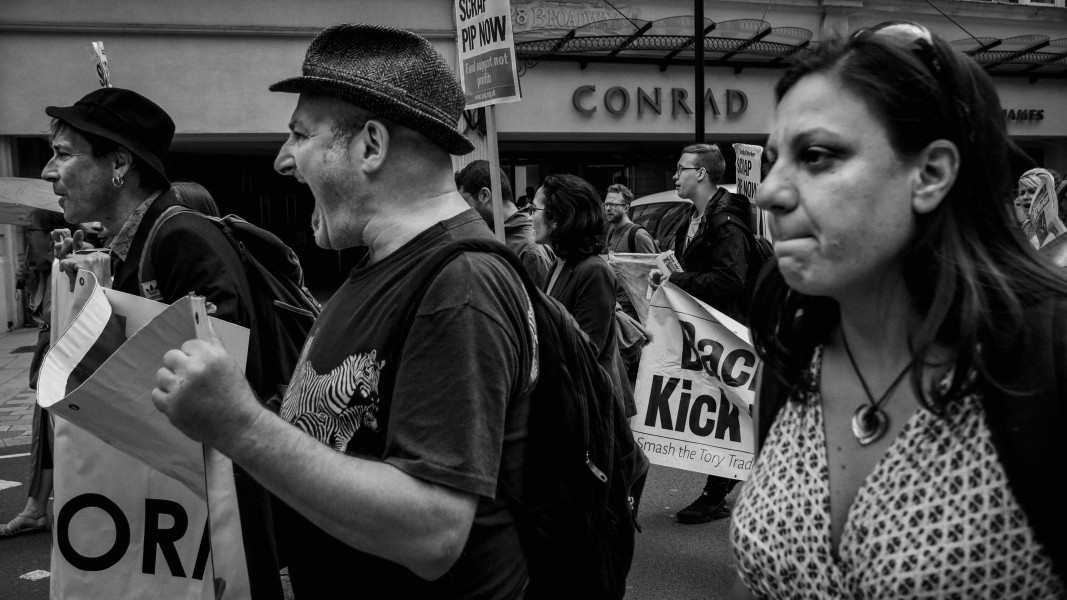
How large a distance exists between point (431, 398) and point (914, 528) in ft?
2.62

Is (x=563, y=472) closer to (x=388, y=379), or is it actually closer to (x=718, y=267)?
(x=388, y=379)

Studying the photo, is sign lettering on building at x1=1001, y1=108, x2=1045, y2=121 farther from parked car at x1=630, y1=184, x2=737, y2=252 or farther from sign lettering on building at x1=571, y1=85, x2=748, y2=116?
parked car at x1=630, y1=184, x2=737, y2=252

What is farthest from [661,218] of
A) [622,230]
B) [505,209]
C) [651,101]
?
[505,209]

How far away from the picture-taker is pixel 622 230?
9109mm

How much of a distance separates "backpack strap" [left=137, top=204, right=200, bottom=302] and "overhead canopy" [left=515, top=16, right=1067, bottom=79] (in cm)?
1369

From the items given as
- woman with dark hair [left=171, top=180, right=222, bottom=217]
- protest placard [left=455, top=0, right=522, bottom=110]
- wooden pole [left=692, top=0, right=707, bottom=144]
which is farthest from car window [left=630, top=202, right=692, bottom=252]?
woman with dark hair [left=171, top=180, right=222, bottom=217]

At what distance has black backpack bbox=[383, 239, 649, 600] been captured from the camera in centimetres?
183

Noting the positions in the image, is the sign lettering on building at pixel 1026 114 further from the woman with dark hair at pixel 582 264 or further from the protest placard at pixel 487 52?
the woman with dark hair at pixel 582 264

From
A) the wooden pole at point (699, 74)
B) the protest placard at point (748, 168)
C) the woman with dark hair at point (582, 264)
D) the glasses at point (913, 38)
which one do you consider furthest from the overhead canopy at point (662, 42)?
the glasses at point (913, 38)

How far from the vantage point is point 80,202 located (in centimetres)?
332

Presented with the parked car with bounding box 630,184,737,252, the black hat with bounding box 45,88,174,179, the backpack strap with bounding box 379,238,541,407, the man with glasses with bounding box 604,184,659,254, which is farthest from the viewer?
the parked car with bounding box 630,184,737,252

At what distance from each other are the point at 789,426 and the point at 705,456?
12.3ft

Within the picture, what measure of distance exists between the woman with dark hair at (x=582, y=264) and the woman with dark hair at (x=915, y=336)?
3.23 meters

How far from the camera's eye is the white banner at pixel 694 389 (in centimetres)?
511
